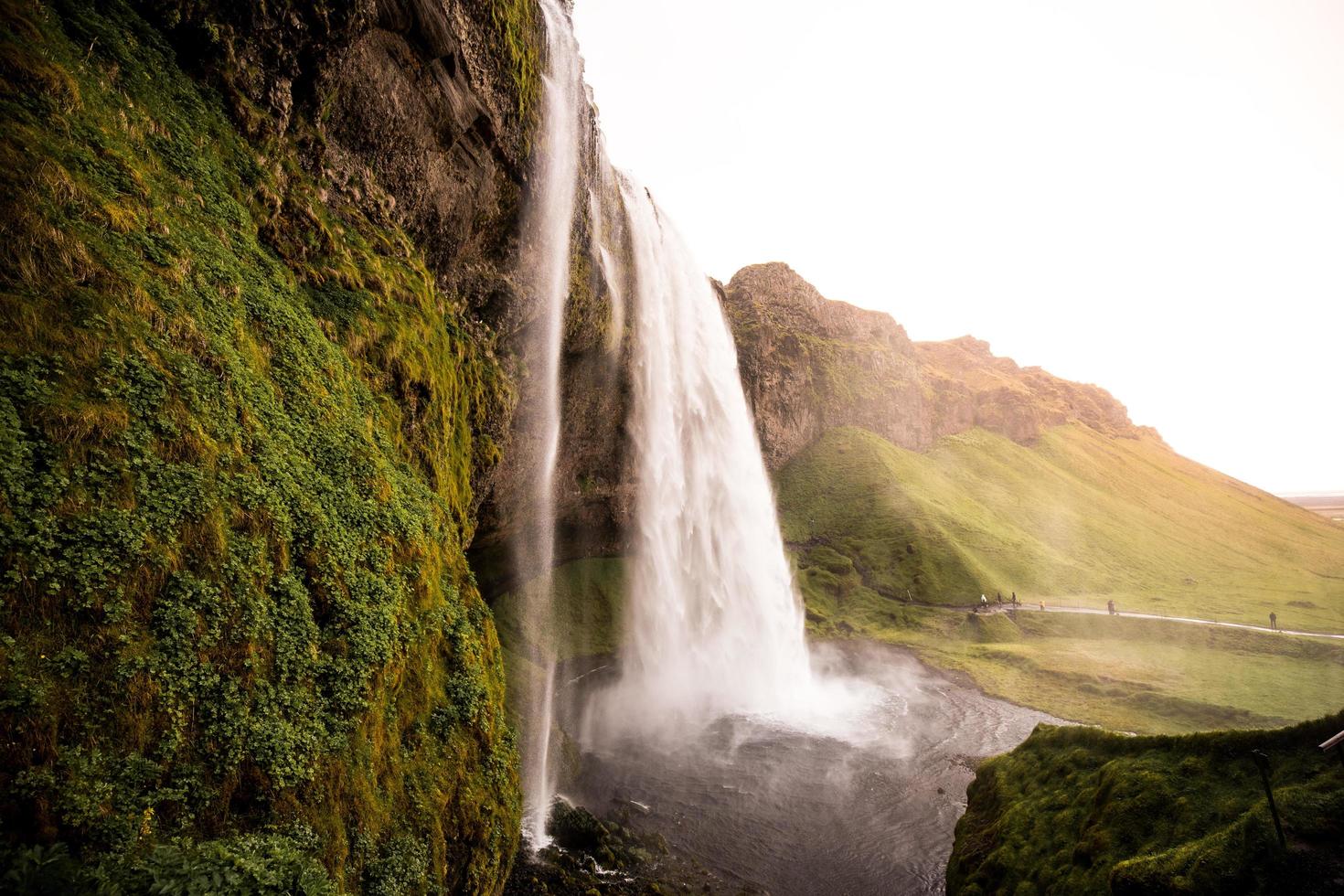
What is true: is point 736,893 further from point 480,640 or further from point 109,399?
point 109,399

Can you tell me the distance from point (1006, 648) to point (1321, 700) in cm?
1615

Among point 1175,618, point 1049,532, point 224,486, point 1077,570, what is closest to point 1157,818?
point 224,486

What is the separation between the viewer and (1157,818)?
9.74 meters

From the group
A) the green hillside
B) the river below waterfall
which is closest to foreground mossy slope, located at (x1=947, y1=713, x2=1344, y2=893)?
the river below waterfall

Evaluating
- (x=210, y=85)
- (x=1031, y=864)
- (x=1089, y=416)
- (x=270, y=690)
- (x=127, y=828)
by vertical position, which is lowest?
(x=1031, y=864)

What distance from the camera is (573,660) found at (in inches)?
1543

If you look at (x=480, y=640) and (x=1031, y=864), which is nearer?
(x=1031, y=864)

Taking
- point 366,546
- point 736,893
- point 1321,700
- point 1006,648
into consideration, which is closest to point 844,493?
point 1006,648

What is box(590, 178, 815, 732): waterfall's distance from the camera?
121ft

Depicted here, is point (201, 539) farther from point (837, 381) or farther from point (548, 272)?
point (837, 381)

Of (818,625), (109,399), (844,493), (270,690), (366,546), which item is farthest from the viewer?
(844,493)

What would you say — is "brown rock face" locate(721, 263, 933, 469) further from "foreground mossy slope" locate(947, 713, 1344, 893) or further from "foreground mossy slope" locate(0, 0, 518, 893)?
"foreground mossy slope" locate(0, 0, 518, 893)

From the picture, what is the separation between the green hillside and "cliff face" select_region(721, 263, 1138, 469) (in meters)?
3.48

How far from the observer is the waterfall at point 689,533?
36844 mm
